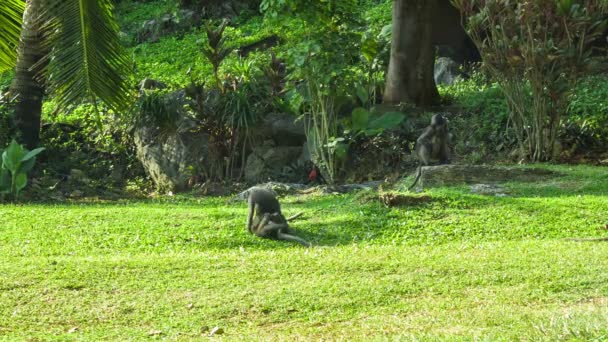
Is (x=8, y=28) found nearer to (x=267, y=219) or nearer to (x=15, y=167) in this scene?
(x=15, y=167)

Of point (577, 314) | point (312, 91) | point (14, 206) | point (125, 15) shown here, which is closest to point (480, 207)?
point (312, 91)

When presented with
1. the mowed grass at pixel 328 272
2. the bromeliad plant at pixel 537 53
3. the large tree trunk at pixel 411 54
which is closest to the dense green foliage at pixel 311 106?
the large tree trunk at pixel 411 54

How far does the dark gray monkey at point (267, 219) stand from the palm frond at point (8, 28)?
5.78 meters

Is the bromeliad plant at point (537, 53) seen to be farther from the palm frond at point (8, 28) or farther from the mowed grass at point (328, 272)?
the palm frond at point (8, 28)

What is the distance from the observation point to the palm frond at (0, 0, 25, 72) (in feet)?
49.9

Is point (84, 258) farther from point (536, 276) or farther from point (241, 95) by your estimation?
point (241, 95)

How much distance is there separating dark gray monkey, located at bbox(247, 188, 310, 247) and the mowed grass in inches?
6.9

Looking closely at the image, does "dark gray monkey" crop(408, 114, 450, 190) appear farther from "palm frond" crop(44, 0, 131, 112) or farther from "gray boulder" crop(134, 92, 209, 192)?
"palm frond" crop(44, 0, 131, 112)

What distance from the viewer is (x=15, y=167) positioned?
1527 centimetres

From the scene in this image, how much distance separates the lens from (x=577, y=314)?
6.80 m

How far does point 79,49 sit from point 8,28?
1.55 meters

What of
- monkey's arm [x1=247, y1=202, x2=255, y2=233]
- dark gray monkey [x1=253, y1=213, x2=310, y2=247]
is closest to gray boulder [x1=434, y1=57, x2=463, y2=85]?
monkey's arm [x1=247, y1=202, x2=255, y2=233]

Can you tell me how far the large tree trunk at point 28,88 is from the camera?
17.2 m

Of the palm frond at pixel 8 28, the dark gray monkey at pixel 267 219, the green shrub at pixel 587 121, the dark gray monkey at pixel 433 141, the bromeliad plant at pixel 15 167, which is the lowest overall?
the dark gray monkey at pixel 267 219
